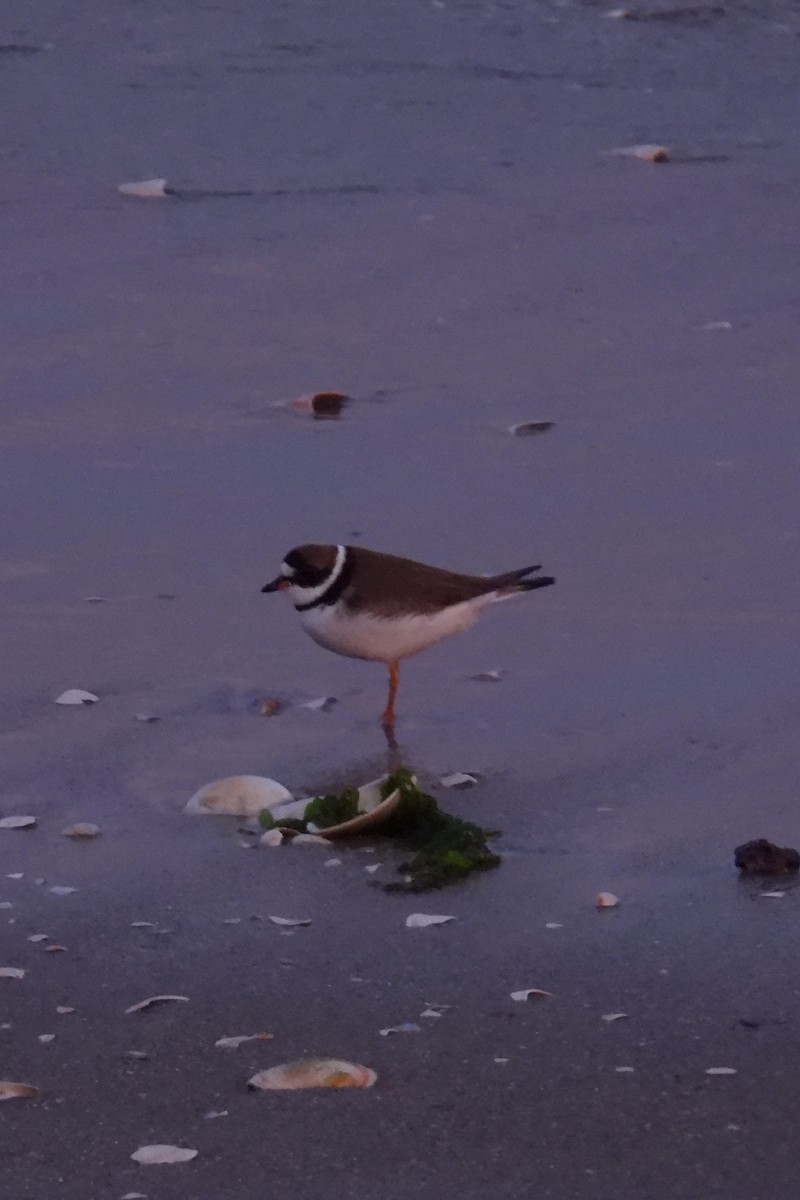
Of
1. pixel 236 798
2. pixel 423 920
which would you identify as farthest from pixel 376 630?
pixel 423 920

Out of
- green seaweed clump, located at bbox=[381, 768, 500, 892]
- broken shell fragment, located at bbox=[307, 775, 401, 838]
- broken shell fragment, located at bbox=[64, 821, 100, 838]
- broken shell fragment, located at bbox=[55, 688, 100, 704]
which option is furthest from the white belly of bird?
broken shell fragment, located at bbox=[64, 821, 100, 838]

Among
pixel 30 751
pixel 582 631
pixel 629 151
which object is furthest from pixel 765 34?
pixel 30 751

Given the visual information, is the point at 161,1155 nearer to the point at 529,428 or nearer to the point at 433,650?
the point at 433,650

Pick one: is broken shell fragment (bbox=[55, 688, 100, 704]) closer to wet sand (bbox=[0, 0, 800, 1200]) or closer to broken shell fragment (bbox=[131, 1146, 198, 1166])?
wet sand (bbox=[0, 0, 800, 1200])

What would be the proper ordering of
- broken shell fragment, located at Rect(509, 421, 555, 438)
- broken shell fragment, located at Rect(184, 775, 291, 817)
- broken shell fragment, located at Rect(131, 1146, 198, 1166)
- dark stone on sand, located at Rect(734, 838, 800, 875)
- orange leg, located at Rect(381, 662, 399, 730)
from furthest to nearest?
1. broken shell fragment, located at Rect(509, 421, 555, 438)
2. orange leg, located at Rect(381, 662, 399, 730)
3. broken shell fragment, located at Rect(184, 775, 291, 817)
4. dark stone on sand, located at Rect(734, 838, 800, 875)
5. broken shell fragment, located at Rect(131, 1146, 198, 1166)

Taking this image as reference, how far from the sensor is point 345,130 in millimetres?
10352

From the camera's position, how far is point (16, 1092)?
291cm

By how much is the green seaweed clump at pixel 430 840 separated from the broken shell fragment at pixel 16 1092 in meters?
0.95

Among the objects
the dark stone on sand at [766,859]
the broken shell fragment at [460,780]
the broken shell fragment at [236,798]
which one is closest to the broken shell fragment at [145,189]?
the broken shell fragment at [460,780]

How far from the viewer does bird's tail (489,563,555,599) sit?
4.96 meters

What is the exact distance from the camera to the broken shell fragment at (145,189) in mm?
9305

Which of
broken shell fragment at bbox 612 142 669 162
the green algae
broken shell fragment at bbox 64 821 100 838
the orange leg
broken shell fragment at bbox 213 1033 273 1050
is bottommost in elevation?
the orange leg

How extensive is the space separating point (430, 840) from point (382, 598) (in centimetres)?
100

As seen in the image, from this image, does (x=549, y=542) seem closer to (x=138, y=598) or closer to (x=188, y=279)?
(x=138, y=598)
